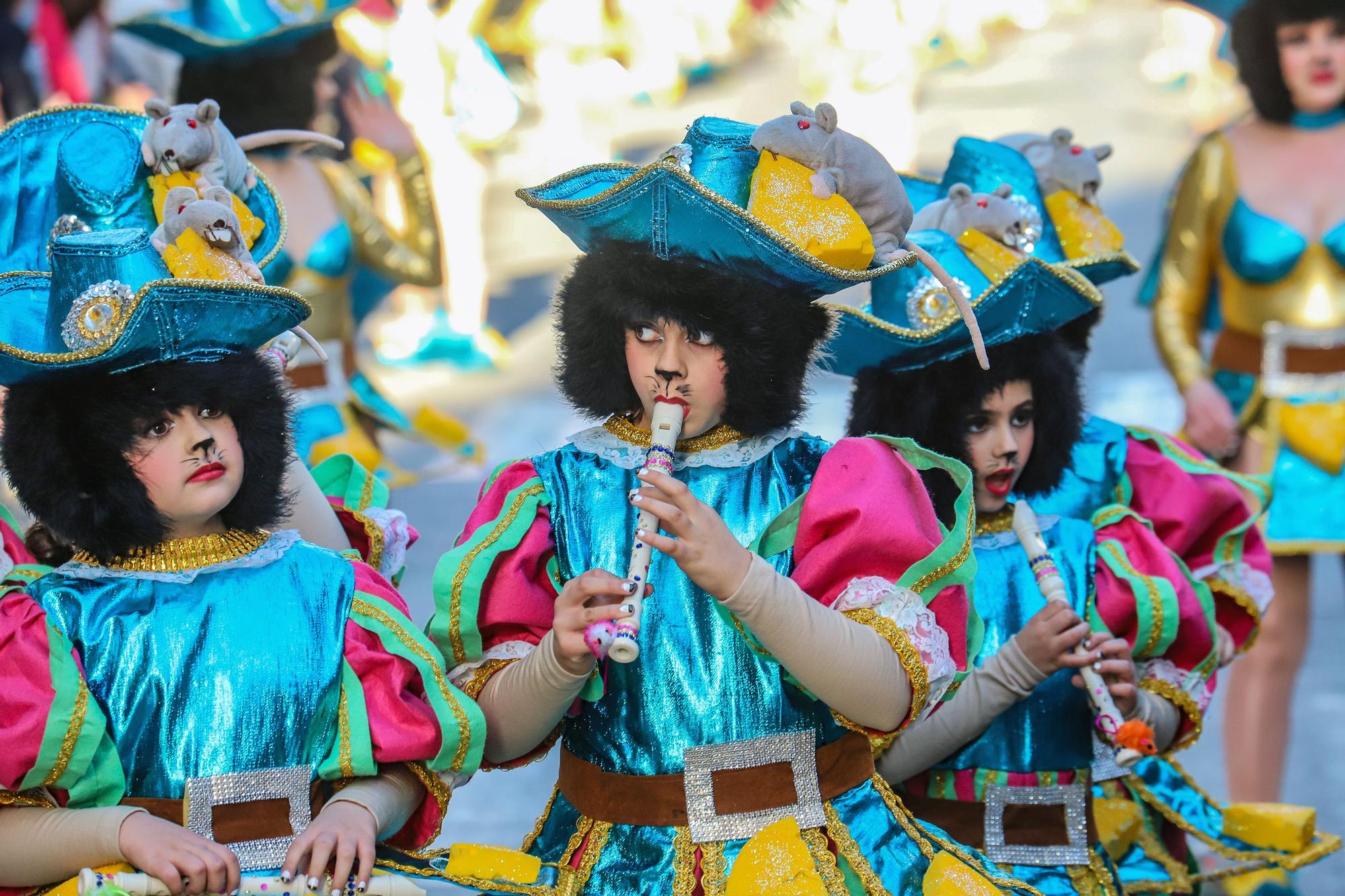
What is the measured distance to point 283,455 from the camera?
243 centimetres

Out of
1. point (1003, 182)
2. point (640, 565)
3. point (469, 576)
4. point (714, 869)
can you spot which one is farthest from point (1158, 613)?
point (469, 576)

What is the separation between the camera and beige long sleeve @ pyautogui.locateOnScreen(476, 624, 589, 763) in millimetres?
2250

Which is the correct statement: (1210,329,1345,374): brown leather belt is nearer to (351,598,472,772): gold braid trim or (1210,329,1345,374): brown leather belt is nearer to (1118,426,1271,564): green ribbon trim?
(1118,426,1271,564): green ribbon trim

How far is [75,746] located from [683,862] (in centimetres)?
79

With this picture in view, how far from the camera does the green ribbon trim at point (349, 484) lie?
9.40 feet

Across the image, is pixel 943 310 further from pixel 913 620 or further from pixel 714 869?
pixel 714 869

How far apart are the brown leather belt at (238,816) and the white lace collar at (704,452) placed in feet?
2.09

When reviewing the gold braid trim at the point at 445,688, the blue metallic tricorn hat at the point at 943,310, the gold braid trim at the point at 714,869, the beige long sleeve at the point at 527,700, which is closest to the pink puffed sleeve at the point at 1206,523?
the blue metallic tricorn hat at the point at 943,310

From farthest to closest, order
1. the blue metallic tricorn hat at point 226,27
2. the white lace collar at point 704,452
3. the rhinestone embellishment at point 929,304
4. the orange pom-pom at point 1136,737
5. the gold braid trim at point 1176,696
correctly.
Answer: the blue metallic tricorn hat at point 226,27, the gold braid trim at point 1176,696, the rhinestone embellishment at point 929,304, the orange pom-pom at point 1136,737, the white lace collar at point 704,452

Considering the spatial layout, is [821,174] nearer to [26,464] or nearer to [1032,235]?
[1032,235]

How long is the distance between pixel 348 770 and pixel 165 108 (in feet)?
3.45

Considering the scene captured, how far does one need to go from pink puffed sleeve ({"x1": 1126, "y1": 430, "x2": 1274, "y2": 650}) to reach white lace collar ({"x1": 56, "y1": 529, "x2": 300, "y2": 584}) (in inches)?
62.1

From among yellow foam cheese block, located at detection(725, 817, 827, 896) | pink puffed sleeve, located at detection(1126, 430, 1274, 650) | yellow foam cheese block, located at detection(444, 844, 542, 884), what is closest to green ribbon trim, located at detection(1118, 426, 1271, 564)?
pink puffed sleeve, located at detection(1126, 430, 1274, 650)

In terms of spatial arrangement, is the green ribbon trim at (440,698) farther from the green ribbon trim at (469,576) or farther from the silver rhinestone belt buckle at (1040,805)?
the silver rhinestone belt buckle at (1040,805)
